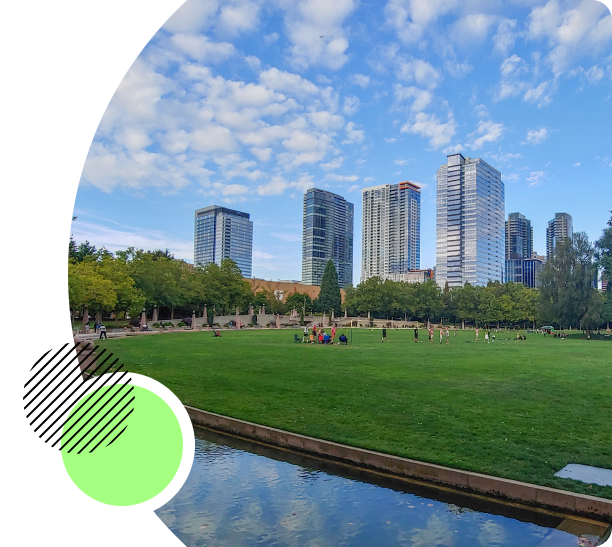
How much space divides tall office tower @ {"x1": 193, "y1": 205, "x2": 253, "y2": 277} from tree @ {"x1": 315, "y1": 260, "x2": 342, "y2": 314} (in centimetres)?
1695

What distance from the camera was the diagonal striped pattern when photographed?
147 inches

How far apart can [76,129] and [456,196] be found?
130 m

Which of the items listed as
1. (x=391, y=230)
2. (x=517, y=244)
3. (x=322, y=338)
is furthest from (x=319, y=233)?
(x=322, y=338)

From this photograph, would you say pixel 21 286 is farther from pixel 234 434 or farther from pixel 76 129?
pixel 234 434

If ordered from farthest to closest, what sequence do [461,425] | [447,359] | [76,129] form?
[447,359], [461,425], [76,129]

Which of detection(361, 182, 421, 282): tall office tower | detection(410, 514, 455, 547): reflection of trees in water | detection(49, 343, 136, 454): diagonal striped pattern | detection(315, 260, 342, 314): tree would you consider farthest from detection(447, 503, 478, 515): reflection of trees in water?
detection(361, 182, 421, 282): tall office tower

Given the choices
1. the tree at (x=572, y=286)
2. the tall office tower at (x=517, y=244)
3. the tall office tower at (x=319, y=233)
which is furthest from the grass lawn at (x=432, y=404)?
the tall office tower at (x=517, y=244)

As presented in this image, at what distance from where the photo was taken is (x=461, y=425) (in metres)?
8.34

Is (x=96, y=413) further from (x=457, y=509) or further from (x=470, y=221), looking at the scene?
(x=470, y=221)

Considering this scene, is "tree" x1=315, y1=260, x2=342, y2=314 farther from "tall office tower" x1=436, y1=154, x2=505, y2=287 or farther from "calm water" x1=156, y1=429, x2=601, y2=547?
"calm water" x1=156, y1=429, x2=601, y2=547

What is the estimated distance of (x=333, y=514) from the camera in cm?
528

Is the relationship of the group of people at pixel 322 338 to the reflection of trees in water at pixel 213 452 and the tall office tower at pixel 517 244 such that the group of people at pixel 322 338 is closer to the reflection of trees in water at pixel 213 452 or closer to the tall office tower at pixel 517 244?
the reflection of trees in water at pixel 213 452

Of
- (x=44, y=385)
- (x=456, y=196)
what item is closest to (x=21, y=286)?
(x=44, y=385)

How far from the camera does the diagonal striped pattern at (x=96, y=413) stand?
3730mm
